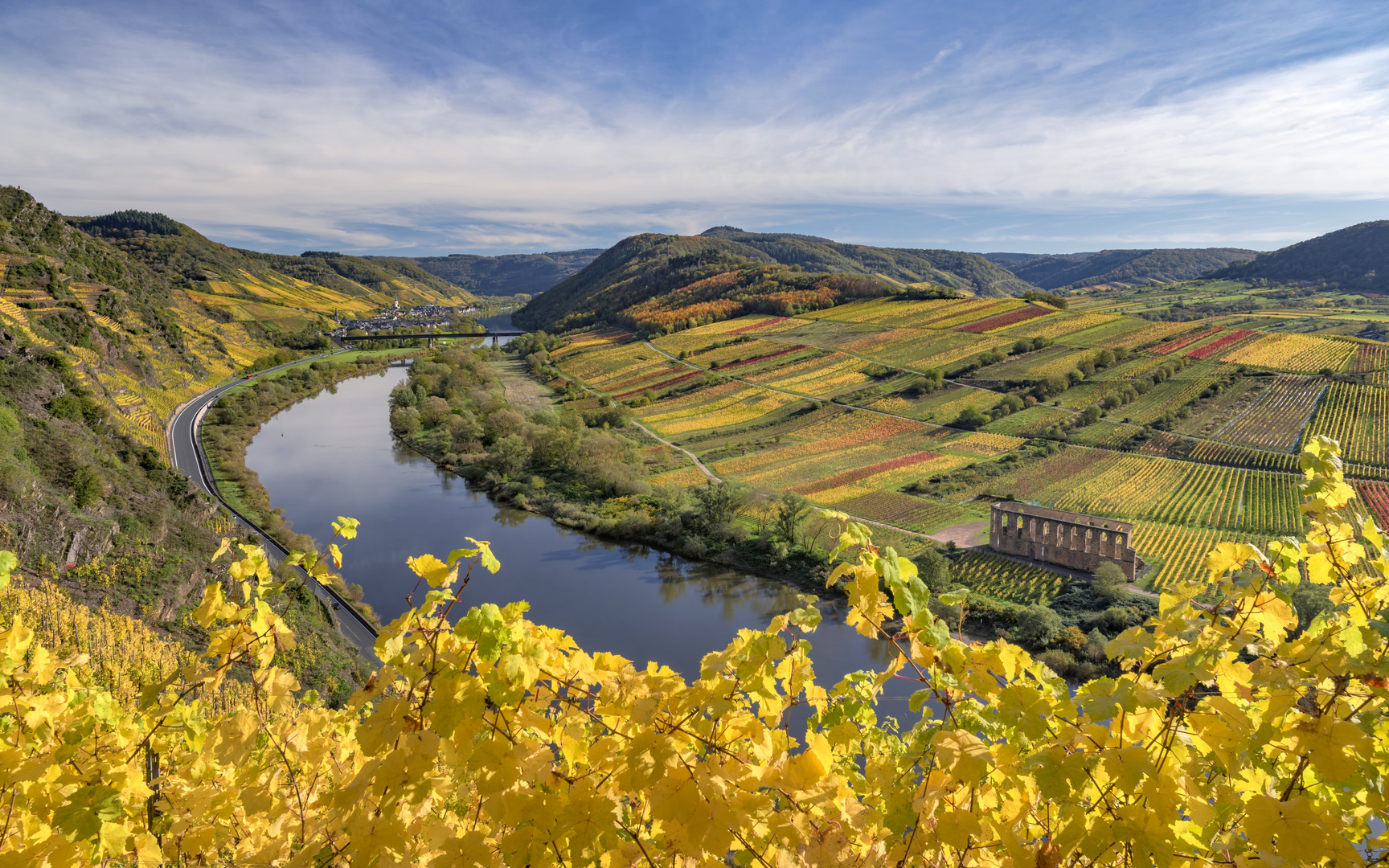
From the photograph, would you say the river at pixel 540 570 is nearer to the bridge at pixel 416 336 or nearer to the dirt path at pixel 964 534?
the dirt path at pixel 964 534

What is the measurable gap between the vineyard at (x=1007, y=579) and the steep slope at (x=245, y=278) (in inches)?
3642

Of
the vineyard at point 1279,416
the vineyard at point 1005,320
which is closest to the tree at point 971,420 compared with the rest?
the vineyard at point 1279,416

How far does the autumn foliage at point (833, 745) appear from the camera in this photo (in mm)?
1711

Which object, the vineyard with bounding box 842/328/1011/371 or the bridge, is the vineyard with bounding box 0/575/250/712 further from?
the bridge

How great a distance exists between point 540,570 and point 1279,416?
52.5 m

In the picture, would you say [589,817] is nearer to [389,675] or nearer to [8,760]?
[389,675]

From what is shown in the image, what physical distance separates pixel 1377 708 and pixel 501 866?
8.52 feet

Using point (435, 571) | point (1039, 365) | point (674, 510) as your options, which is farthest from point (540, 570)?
point (1039, 365)

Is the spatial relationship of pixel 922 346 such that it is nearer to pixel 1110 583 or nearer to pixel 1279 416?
pixel 1279 416

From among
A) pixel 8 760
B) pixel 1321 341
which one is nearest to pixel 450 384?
pixel 8 760

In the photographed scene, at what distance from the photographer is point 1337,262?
487 ft

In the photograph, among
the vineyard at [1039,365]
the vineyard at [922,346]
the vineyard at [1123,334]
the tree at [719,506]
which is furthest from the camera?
the vineyard at [922,346]

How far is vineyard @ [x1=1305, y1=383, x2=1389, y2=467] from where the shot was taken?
3928cm

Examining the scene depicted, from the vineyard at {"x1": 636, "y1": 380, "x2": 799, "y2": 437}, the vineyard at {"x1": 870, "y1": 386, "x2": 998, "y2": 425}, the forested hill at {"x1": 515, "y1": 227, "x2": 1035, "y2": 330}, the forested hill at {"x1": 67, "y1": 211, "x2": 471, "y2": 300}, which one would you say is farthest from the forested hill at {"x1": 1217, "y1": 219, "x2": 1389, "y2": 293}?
the forested hill at {"x1": 67, "y1": 211, "x2": 471, "y2": 300}
